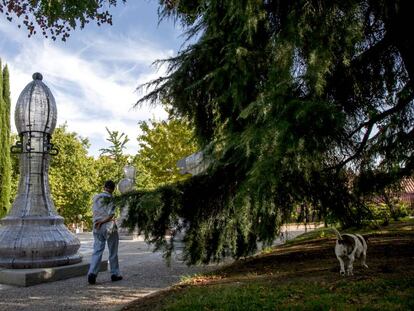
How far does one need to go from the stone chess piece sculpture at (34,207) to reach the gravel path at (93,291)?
24.6 inches

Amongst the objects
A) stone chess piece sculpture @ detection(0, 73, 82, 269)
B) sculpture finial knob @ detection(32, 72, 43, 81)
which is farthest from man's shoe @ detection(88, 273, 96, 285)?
sculpture finial knob @ detection(32, 72, 43, 81)

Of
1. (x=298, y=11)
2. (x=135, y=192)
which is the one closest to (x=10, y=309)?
(x=135, y=192)

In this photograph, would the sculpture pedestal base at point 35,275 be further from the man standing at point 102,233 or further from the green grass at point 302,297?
the green grass at point 302,297

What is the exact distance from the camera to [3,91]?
2427 centimetres

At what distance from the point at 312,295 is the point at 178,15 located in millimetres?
4740

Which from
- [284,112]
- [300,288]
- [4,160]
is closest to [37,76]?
[284,112]

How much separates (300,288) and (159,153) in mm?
21951

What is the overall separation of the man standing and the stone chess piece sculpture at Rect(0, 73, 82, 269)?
1.14 metres

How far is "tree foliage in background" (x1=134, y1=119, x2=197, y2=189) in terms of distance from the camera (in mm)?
24672

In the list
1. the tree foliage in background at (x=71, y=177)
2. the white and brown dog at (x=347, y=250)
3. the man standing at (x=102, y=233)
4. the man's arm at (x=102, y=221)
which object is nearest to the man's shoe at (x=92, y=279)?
the man standing at (x=102, y=233)

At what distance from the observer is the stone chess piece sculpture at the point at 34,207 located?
6.53 m

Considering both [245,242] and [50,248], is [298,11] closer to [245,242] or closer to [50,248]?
[245,242]

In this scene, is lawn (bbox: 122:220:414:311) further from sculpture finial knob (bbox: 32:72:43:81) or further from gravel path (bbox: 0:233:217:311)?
sculpture finial knob (bbox: 32:72:43:81)

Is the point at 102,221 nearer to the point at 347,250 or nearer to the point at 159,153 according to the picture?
the point at 347,250
